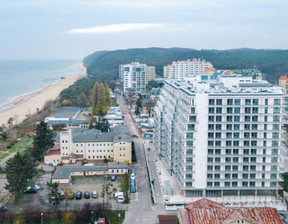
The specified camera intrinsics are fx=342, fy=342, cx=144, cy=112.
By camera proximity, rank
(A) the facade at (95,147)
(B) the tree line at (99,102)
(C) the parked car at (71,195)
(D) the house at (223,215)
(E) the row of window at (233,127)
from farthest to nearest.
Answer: (B) the tree line at (99,102), (A) the facade at (95,147), (C) the parked car at (71,195), (E) the row of window at (233,127), (D) the house at (223,215)

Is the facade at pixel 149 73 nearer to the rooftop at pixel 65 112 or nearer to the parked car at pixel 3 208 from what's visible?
the rooftop at pixel 65 112

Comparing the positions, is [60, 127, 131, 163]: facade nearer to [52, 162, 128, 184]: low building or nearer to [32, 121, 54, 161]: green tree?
[32, 121, 54, 161]: green tree

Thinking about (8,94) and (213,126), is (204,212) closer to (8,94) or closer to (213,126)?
(213,126)

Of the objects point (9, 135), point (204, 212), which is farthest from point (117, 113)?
point (204, 212)

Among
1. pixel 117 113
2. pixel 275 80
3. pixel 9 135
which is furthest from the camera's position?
pixel 275 80

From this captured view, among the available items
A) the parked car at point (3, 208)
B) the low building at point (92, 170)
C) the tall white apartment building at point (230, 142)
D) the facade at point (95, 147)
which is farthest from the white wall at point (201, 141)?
the parked car at point (3, 208)
